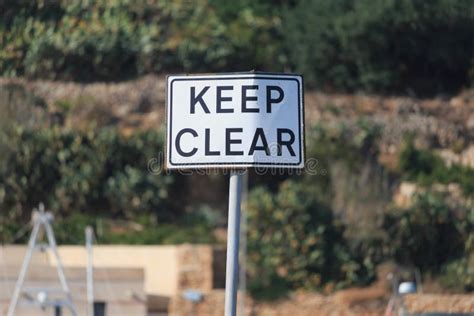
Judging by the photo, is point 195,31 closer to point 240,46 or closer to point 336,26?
point 240,46

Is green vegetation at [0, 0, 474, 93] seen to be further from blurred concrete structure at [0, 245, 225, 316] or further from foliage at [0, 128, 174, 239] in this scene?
blurred concrete structure at [0, 245, 225, 316]

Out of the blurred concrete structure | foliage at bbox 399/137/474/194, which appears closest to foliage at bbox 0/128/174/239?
the blurred concrete structure

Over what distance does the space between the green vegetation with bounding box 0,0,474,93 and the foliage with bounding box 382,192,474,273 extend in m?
6.37

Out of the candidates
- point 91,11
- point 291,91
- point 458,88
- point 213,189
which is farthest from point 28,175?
point 291,91

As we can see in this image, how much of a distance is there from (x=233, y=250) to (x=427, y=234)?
2107 centimetres

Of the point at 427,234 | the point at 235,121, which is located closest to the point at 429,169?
the point at 427,234

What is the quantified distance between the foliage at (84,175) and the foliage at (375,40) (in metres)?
5.84

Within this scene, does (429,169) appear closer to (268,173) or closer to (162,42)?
(268,173)

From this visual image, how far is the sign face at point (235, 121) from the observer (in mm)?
6102

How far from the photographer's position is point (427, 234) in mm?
26625

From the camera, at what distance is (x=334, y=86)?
32.8 metres

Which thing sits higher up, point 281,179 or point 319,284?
point 281,179

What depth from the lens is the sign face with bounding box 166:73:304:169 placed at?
610 centimetres

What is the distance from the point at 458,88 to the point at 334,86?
11.5 ft
